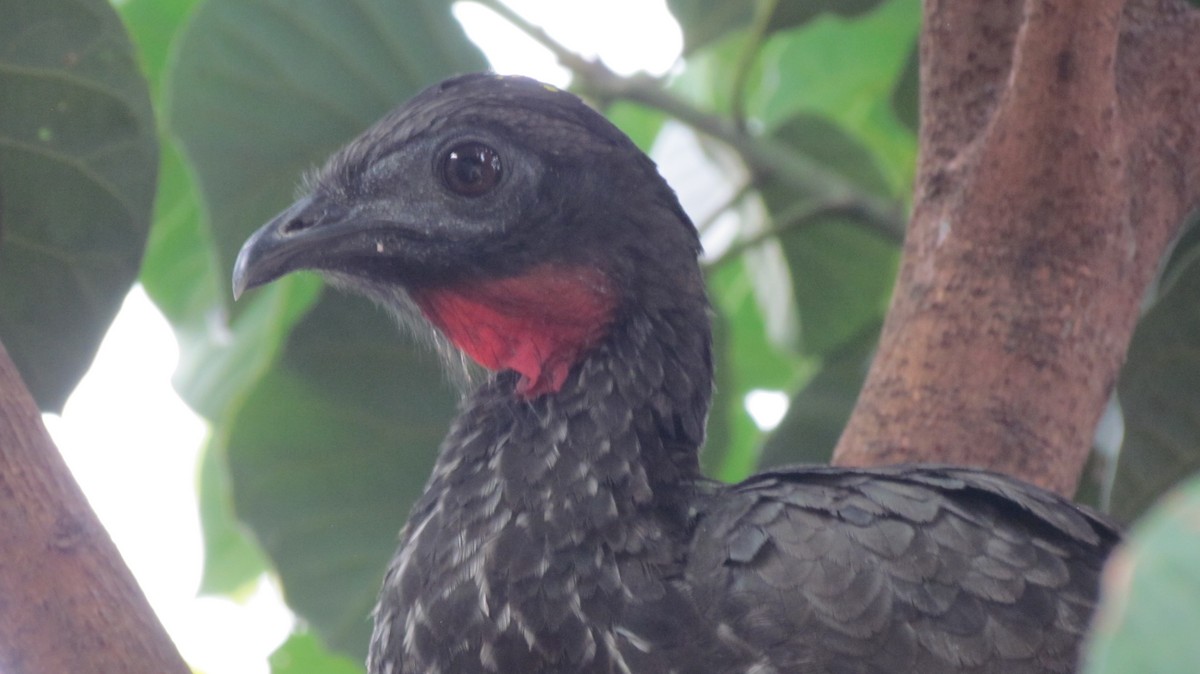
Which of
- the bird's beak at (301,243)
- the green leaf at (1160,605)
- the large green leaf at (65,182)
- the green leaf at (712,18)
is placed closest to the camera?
the green leaf at (1160,605)

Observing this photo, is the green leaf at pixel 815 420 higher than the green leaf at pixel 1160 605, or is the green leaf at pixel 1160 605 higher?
the green leaf at pixel 815 420

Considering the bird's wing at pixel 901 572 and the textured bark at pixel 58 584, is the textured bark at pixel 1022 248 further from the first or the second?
the textured bark at pixel 58 584

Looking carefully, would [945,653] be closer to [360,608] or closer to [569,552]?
[569,552]

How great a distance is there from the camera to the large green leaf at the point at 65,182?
2.48 metres

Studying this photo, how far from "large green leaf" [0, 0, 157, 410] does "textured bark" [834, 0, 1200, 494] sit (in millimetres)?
1423

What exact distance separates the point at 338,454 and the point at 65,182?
3.81 feet

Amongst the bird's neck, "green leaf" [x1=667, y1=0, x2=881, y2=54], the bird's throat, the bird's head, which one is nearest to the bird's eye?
the bird's head

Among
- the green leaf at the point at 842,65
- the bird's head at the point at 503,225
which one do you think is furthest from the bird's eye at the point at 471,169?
the green leaf at the point at 842,65

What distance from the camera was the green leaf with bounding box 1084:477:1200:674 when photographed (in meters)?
0.70

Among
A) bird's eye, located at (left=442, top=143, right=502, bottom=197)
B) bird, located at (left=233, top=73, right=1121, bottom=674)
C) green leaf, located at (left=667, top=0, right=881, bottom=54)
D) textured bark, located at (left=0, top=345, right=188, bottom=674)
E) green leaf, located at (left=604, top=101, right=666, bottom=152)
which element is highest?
green leaf, located at (left=604, top=101, right=666, bottom=152)

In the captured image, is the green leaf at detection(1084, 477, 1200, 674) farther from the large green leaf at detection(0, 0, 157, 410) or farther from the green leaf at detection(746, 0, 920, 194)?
the green leaf at detection(746, 0, 920, 194)

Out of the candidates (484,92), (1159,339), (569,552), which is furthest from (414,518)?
(1159,339)

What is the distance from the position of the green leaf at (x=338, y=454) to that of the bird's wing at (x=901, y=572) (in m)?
1.45

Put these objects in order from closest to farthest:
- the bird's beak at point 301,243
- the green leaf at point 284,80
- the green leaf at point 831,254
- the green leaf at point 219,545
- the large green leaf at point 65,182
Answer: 1. the bird's beak at point 301,243
2. the large green leaf at point 65,182
3. the green leaf at point 284,80
4. the green leaf at point 831,254
5. the green leaf at point 219,545
